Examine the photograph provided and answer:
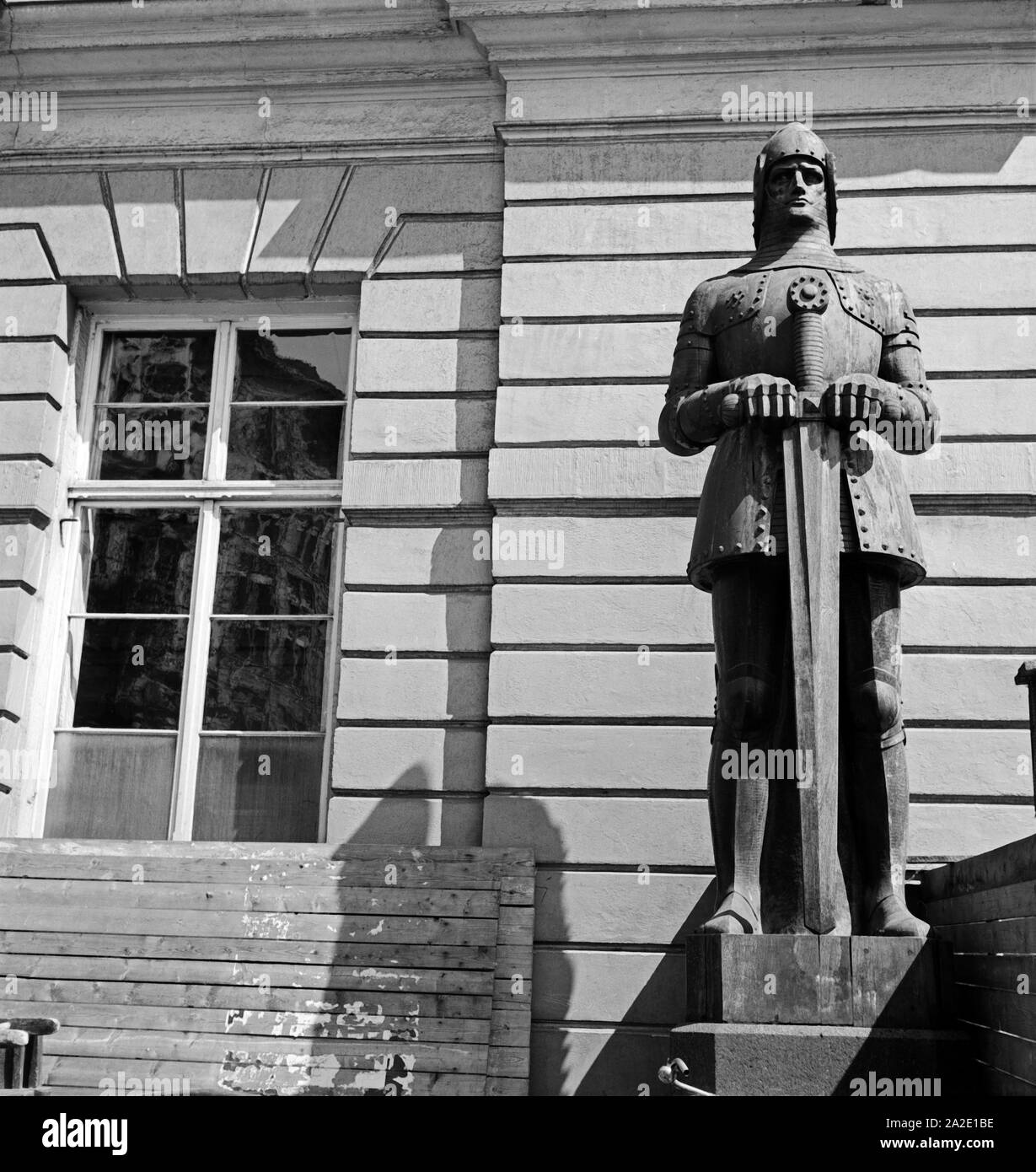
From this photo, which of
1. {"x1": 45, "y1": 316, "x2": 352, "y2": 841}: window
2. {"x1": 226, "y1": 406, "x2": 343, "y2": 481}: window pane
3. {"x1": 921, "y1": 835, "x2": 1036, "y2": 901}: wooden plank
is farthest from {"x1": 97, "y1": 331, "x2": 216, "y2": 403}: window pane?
{"x1": 921, "y1": 835, "x2": 1036, "y2": 901}: wooden plank

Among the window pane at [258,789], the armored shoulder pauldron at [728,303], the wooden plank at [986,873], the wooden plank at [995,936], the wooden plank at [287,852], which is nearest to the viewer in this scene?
the wooden plank at [995,936]

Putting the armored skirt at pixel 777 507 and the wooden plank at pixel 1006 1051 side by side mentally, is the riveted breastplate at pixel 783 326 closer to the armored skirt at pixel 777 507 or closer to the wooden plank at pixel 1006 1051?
the armored skirt at pixel 777 507

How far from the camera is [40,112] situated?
362 inches

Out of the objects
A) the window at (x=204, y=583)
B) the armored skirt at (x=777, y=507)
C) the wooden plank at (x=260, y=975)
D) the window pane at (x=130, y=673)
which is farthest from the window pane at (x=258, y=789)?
the armored skirt at (x=777, y=507)

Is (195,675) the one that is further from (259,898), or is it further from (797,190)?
(797,190)

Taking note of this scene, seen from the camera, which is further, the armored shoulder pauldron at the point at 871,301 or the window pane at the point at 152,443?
the window pane at the point at 152,443

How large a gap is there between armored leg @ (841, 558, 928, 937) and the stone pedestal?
1.14ft

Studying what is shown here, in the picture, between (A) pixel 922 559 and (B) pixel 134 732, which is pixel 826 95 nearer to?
(A) pixel 922 559

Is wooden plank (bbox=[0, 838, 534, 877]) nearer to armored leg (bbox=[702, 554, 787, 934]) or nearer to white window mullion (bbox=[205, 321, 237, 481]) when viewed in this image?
armored leg (bbox=[702, 554, 787, 934])

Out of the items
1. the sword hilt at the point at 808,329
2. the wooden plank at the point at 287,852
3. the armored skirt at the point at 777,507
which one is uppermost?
the sword hilt at the point at 808,329

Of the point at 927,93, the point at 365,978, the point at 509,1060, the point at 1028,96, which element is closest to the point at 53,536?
the point at 365,978

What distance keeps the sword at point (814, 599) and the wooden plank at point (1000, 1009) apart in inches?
22.4

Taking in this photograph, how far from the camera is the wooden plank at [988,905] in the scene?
4.28 m

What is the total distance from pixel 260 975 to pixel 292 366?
412 centimetres
